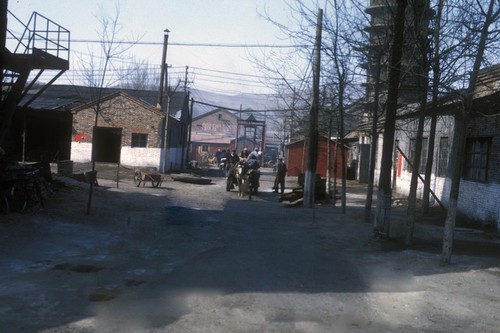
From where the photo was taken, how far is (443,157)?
1866 centimetres

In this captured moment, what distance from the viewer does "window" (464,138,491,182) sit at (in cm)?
1435

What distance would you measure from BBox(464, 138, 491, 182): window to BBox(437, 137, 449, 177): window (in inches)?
102

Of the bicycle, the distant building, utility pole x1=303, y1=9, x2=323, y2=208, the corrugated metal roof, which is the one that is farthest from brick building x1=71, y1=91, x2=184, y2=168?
the distant building

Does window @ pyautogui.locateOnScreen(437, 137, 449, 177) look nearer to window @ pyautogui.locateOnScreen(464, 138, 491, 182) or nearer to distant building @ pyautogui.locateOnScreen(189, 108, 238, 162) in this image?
window @ pyautogui.locateOnScreen(464, 138, 491, 182)

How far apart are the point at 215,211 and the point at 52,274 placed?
337 inches

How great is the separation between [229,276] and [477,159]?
34.4ft

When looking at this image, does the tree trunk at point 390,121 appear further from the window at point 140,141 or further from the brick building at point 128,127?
the window at point 140,141

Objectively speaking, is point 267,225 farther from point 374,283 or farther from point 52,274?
point 52,274

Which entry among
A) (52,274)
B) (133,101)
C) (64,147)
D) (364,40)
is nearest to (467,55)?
(364,40)

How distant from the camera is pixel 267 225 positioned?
13141mm

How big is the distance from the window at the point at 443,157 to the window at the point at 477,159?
2.59 meters

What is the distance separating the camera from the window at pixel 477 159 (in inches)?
565

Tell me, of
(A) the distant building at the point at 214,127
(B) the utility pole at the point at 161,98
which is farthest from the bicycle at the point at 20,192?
(A) the distant building at the point at 214,127

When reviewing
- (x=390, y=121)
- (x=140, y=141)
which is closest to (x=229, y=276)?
(x=390, y=121)
